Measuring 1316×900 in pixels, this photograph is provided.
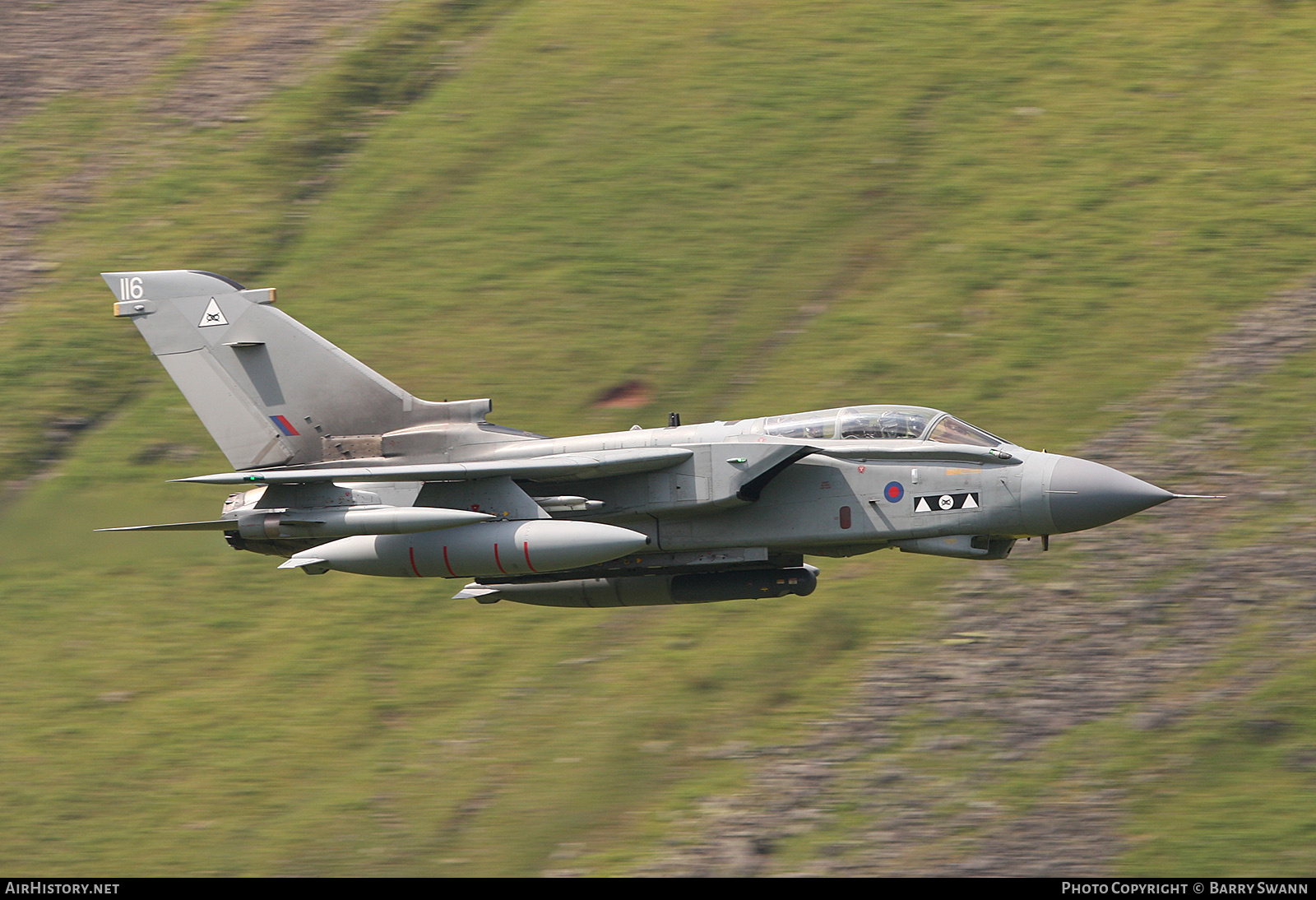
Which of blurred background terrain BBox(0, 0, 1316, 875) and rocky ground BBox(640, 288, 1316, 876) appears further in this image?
blurred background terrain BBox(0, 0, 1316, 875)

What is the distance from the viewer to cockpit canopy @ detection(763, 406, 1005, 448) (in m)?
17.6

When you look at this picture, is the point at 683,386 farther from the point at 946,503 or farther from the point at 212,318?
the point at 946,503

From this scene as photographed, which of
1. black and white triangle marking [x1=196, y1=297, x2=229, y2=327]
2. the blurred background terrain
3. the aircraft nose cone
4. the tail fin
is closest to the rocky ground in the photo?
the blurred background terrain

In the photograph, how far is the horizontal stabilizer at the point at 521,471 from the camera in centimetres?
1770

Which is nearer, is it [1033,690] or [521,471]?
[521,471]

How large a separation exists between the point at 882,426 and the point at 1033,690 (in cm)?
787

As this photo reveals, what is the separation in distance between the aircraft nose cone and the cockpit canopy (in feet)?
3.13

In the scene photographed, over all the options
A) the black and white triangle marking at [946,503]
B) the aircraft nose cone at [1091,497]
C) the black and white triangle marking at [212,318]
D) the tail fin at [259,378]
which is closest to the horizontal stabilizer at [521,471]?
the tail fin at [259,378]

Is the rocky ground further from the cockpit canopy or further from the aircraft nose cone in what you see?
the cockpit canopy

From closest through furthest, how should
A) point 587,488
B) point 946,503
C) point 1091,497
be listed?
point 1091,497 < point 946,503 < point 587,488

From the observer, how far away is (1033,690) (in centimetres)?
2352

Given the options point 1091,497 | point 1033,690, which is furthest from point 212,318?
point 1033,690

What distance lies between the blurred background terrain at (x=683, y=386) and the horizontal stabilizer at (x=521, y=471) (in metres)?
7.52
